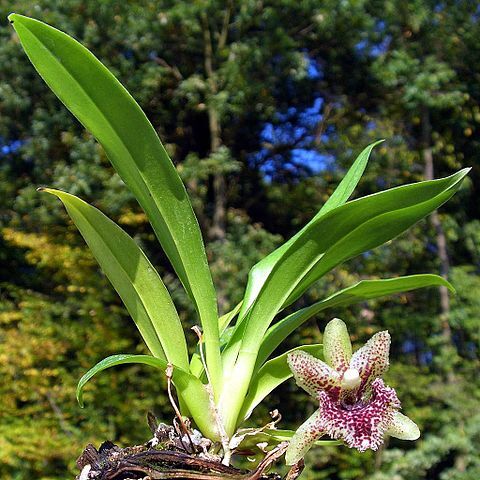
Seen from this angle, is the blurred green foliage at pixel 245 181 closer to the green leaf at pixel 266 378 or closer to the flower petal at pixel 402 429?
the green leaf at pixel 266 378

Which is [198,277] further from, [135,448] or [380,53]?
[380,53]

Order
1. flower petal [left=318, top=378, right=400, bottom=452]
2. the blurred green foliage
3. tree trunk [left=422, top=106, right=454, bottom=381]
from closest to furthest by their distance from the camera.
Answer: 1. flower petal [left=318, top=378, right=400, bottom=452]
2. the blurred green foliage
3. tree trunk [left=422, top=106, right=454, bottom=381]

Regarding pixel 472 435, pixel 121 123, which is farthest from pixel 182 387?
pixel 472 435

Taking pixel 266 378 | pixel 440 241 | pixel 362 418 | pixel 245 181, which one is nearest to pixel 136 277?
pixel 266 378

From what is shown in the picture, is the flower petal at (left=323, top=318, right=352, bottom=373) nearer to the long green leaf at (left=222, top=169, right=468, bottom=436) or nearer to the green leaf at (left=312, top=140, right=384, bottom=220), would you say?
the long green leaf at (left=222, top=169, right=468, bottom=436)

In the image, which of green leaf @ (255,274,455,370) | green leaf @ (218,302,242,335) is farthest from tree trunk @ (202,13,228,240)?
green leaf @ (255,274,455,370)

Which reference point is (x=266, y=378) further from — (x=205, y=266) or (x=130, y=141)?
(x=130, y=141)
